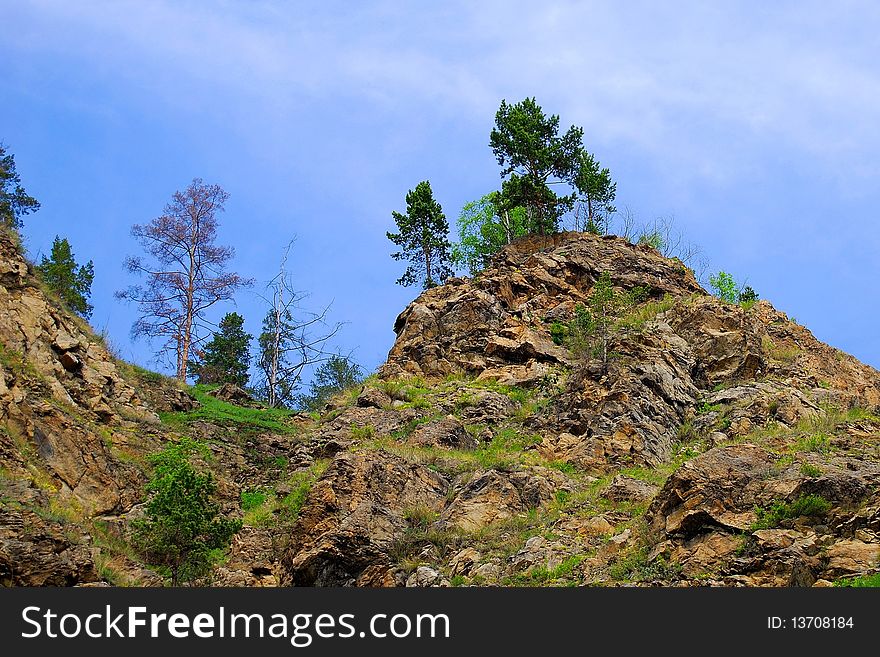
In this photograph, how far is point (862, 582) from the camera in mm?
15305

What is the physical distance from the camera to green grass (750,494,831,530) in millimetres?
17750

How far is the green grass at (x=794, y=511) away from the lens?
58.2 ft

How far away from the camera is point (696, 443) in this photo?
2786 cm

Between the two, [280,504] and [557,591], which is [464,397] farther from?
[557,591]

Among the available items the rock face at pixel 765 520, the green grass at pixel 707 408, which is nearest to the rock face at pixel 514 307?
the green grass at pixel 707 408

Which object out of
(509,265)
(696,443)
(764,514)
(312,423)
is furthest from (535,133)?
(764,514)

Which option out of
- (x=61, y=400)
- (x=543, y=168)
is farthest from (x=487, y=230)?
(x=61, y=400)

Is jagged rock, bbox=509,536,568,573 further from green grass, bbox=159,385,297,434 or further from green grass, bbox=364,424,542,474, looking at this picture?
green grass, bbox=159,385,297,434

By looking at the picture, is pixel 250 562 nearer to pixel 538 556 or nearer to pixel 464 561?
pixel 464 561

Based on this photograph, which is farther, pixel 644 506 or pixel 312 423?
pixel 312 423

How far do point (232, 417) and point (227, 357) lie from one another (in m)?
16.9

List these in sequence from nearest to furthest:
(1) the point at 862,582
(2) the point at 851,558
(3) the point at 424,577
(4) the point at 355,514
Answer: (1) the point at 862,582, (2) the point at 851,558, (3) the point at 424,577, (4) the point at 355,514

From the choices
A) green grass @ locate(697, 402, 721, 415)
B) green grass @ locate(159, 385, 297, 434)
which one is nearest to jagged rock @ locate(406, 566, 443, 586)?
green grass @ locate(697, 402, 721, 415)

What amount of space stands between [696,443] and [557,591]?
14.4 meters
